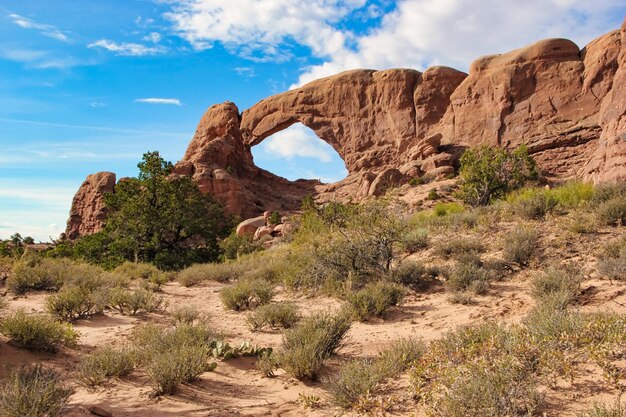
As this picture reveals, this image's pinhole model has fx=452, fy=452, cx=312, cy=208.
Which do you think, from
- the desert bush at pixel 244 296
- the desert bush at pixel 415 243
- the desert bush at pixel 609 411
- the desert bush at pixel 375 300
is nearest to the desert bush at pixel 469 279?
the desert bush at pixel 375 300

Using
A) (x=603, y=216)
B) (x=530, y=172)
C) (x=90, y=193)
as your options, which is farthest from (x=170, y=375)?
(x=90, y=193)

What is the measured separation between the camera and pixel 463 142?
42.2 meters

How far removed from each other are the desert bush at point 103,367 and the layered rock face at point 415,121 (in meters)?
33.8

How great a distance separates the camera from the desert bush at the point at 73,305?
7801 millimetres

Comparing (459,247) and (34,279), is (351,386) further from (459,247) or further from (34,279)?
(34,279)

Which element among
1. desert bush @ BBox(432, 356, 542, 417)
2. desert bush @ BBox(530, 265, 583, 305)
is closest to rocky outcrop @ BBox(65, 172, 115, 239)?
desert bush @ BBox(530, 265, 583, 305)

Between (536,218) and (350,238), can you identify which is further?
(536,218)

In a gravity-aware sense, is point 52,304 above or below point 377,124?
below

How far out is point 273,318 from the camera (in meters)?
7.55

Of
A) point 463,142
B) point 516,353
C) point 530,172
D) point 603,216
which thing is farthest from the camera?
point 463,142

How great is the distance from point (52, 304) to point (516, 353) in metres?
7.34

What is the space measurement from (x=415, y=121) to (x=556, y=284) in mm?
42409

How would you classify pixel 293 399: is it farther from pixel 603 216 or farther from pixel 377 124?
Answer: pixel 377 124

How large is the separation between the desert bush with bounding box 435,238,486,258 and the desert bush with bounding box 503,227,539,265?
73 centimetres
